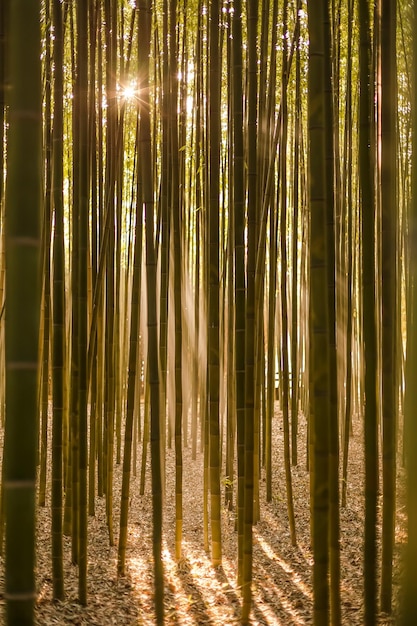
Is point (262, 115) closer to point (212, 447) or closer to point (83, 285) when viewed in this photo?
point (83, 285)

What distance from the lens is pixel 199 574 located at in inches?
115

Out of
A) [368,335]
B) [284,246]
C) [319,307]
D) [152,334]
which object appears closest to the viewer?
[319,307]

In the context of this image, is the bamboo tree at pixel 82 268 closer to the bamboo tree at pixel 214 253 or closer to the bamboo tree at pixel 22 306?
the bamboo tree at pixel 214 253

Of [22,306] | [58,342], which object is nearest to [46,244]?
[58,342]

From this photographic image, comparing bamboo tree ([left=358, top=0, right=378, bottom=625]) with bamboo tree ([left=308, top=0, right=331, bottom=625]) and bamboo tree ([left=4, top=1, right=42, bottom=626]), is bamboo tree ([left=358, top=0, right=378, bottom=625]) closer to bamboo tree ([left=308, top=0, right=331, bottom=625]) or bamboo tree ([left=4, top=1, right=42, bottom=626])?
bamboo tree ([left=308, top=0, right=331, bottom=625])

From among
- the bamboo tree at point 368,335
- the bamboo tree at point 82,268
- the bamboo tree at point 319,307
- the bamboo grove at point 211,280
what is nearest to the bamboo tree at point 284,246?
the bamboo grove at point 211,280

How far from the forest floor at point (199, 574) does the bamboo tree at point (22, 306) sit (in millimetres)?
1409

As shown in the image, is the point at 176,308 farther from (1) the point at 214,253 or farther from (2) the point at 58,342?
(2) the point at 58,342

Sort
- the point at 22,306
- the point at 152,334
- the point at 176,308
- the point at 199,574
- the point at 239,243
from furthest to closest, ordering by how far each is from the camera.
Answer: the point at 176,308, the point at 199,574, the point at 239,243, the point at 152,334, the point at 22,306

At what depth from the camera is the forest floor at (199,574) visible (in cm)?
245

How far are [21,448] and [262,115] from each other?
8.81 feet

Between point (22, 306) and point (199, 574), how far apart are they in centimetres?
237

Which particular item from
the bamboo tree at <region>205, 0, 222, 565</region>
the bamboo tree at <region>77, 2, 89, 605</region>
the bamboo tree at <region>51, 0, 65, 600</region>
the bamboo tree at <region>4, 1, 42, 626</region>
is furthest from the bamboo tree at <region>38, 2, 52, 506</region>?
the bamboo tree at <region>4, 1, 42, 626</region>

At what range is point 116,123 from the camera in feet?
11.2
